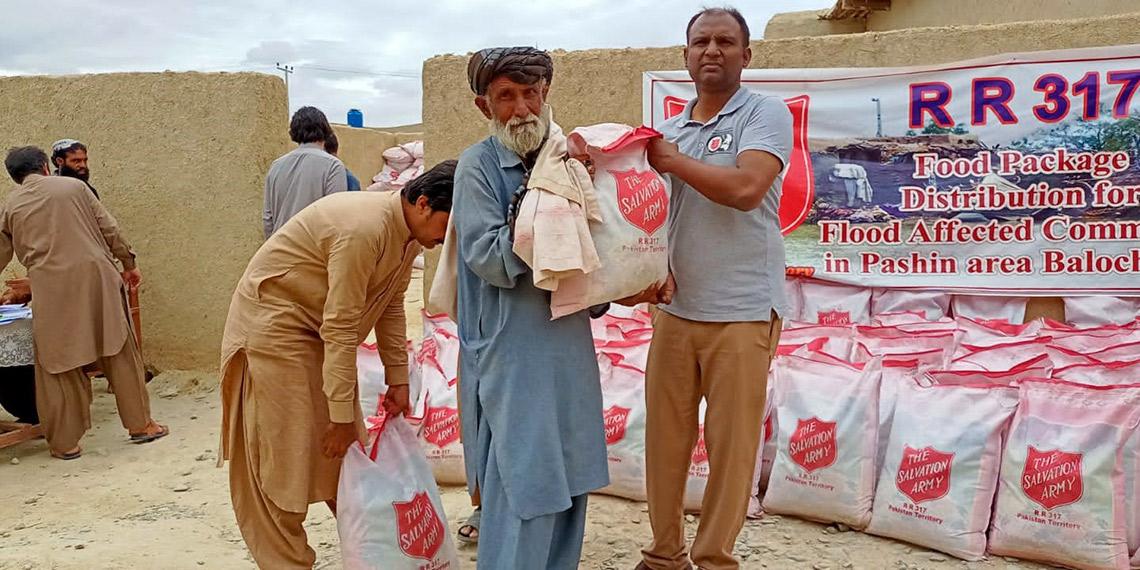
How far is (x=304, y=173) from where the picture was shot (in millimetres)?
4133

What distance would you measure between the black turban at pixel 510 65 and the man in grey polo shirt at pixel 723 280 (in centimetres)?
52

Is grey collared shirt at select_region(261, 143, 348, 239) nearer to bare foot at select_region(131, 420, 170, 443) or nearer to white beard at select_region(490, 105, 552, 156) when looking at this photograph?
bare foot at select_region(131, 420, 170, 443)

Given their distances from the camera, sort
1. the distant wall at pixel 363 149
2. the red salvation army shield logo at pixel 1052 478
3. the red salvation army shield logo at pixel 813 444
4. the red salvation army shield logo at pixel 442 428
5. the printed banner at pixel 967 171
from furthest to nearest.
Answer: the distant wall at pixel 363 149, the printed banner at pixel 967 171, the red salvation army shield logo at pixel 442 428, the red salvation army shield logo at pixel 813 444, the red salvation army shield logo at pixel 1052 478

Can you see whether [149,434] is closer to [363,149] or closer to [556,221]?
[556,221]

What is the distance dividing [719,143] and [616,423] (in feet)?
4.41

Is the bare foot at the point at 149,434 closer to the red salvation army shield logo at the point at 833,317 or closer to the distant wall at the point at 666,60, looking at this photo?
the distant wall at the point at 666,60

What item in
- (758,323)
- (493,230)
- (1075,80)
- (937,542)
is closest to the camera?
(493,230)

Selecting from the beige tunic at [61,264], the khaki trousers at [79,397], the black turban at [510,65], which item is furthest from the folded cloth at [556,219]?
the khaki trousers at [79,397]

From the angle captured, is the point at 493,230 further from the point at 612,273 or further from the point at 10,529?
the point at 10,529

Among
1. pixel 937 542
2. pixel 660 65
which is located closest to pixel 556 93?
pixel 660 65

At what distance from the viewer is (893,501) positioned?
290cm

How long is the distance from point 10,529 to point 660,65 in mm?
3673

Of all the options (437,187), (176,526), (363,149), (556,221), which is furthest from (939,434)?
(363,149)

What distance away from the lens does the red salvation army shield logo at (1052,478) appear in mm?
2668
